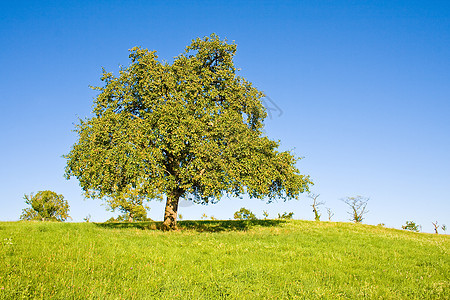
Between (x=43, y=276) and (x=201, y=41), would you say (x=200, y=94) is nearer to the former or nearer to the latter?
(x=201, y=41)

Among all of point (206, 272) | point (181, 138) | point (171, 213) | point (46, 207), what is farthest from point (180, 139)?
point (46, 207)

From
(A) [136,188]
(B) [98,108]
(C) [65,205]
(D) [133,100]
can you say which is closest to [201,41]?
(D) [133,100]

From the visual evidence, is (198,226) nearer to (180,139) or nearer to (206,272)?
(180,139)

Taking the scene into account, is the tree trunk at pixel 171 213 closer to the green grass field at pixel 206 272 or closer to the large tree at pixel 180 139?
the large tree at pixel 180 139

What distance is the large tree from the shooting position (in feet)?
73.5

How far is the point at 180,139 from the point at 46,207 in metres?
60.0

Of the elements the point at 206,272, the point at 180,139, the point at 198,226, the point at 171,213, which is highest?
the point at 180,139

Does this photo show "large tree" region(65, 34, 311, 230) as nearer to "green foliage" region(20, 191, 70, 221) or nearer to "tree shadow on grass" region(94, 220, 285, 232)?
"tree shadow on grass" region(94, 220, 285, 232)

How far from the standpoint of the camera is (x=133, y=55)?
90.2 feet

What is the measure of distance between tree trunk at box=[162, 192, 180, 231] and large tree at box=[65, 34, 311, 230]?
0.09 m

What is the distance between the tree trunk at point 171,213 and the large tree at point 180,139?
9 cm

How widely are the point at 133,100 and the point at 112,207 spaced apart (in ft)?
105

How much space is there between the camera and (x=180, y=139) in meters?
22.5

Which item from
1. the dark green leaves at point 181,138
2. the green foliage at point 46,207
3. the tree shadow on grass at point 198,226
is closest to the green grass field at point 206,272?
the dark green leaves at point 181,138
